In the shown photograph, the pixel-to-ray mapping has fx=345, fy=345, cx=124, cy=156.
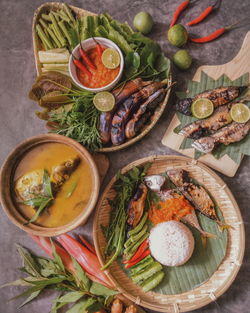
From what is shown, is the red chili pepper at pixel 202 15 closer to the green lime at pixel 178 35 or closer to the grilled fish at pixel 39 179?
the green lime at pixel 178 35

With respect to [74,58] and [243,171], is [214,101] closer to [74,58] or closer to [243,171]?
[243,171]

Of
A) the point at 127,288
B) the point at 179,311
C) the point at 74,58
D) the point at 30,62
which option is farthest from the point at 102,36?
the point at 179,311

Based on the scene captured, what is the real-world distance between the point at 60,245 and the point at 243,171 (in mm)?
1997

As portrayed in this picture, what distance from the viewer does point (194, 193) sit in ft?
10.5

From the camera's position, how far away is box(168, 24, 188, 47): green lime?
10.9 feet

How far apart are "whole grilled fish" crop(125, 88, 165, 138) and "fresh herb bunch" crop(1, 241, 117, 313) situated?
4.38 feet

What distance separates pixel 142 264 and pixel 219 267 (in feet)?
2.32

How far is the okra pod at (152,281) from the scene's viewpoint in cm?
316

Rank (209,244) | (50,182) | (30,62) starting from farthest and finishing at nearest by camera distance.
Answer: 1. (30,62)
2. (209,244)
3. (50,182)

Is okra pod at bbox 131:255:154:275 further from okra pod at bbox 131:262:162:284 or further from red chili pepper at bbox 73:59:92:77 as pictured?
red chili pepper at bbox 73:59:92:77

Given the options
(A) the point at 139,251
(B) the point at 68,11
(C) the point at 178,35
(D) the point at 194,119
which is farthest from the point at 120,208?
(B) the point at 68,11

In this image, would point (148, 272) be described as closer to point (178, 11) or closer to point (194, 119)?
point (194, 119)

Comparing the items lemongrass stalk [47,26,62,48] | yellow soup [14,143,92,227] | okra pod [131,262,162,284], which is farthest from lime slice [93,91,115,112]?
okra pod [131,262,162,284]

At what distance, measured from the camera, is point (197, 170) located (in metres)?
3.27
